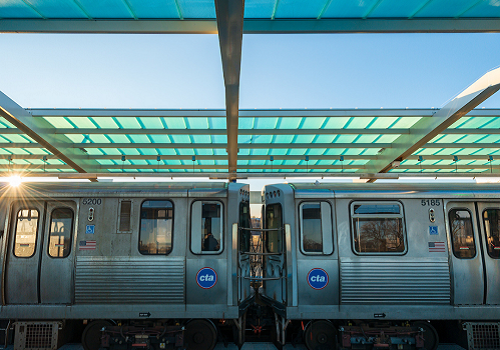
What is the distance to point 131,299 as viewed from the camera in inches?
238

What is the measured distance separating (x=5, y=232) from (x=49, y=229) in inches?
32.3

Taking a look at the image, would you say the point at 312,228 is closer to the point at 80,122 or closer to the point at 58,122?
the point at 80,122

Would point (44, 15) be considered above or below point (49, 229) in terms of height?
above

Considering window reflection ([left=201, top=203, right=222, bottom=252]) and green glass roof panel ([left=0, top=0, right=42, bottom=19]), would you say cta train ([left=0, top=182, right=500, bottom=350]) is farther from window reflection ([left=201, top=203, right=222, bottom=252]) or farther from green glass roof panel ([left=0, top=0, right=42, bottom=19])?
green glass roof panel ([left=0, top=0, right=42, bottom=19])

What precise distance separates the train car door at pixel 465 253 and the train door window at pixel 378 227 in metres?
1.01

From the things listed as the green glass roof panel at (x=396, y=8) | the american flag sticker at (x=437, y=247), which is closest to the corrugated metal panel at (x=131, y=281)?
the american flag sticker at (x=437, y=247)

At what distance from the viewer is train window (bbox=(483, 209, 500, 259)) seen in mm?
6273

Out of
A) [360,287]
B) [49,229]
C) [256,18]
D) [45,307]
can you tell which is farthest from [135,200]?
[256,18]

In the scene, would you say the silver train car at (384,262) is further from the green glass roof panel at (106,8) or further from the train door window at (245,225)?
the green glass roof panel at (106,8)

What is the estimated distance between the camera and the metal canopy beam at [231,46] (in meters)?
7.11

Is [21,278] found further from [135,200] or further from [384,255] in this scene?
[384,255]

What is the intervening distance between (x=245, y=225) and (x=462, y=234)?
4.27 m

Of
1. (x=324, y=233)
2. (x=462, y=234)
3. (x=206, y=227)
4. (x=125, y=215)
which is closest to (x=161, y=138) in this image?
(x=125, y=215)

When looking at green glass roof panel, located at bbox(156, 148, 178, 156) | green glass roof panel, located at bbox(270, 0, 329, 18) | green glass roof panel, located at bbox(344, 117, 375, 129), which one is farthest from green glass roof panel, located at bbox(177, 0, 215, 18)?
green glass roof panel, located at bbox(156, 148, 178, 156)
